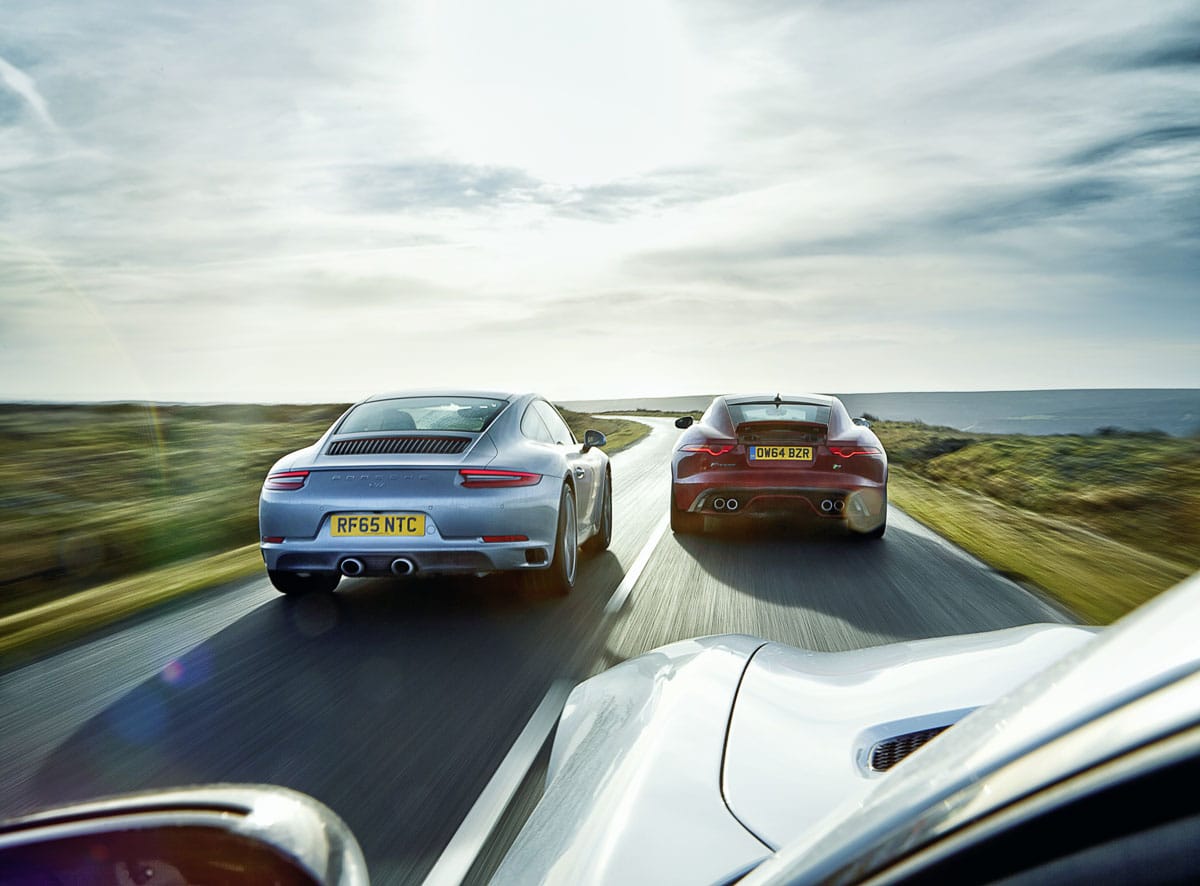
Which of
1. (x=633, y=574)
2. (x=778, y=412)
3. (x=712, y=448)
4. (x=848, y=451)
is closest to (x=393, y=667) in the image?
(x=633, y=574)

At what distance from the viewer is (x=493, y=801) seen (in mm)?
3375

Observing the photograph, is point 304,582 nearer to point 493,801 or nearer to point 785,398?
point 493,801

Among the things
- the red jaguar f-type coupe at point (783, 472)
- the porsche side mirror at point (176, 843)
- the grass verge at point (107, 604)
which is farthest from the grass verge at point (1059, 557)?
the grass verge at point (107, 604)

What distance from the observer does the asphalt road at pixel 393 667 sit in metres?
3.66

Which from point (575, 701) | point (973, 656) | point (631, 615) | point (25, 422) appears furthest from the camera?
point (25, 422)

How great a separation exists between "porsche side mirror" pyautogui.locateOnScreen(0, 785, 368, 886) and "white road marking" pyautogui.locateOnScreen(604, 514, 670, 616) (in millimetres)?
5181

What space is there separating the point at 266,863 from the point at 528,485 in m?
5.38

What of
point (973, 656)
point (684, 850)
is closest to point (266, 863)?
point (684, 850)

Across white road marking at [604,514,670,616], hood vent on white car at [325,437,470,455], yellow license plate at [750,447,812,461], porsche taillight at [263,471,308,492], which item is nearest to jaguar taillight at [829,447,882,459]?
yellow license plate at [750,447,812,461]

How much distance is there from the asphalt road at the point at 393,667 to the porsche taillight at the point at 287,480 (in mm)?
915

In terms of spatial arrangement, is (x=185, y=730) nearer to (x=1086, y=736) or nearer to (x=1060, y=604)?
(x=1086, y=736)

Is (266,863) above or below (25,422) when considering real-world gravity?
above

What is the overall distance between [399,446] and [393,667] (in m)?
1.93

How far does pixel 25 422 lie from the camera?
23688mm
